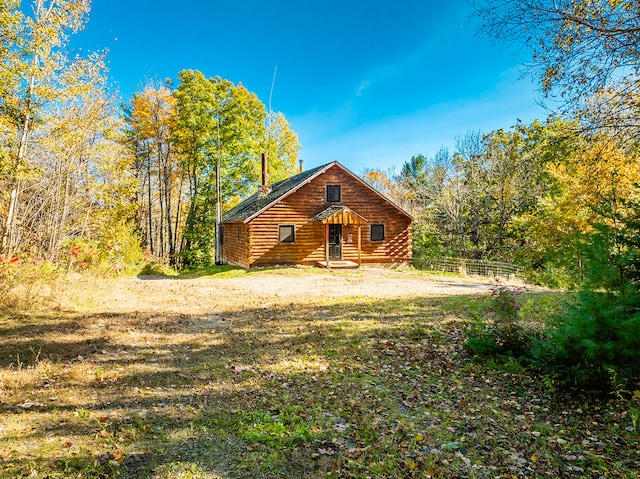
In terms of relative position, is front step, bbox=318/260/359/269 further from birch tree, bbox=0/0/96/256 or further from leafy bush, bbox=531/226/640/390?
leafy bush, bbox=531/226/640/390

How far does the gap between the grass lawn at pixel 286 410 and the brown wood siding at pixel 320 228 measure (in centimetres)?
1301

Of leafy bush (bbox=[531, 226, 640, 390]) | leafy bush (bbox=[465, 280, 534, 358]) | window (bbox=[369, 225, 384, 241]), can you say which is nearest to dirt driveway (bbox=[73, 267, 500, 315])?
window (bbox=[369, 225, 384, 241])

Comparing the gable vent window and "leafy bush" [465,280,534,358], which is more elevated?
the gable vent window

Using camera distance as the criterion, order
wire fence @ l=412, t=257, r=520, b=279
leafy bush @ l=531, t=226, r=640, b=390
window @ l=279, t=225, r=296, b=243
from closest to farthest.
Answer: leafy bush @ l=531, t=226, r=640, b=390 → wire fence @ l=412, t=257, r=520, b=279 → window @ l=279, t=225, r=296, b=243

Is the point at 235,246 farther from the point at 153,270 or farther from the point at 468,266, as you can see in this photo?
the point at 468,266

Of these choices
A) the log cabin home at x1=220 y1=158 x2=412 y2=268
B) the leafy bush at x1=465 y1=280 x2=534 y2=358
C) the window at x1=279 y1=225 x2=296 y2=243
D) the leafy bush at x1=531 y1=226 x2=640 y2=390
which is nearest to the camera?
the leafy bush at x1=531 y1=226 x2=640 y2=390

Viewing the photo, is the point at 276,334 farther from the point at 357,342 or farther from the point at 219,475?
the point at 219,475

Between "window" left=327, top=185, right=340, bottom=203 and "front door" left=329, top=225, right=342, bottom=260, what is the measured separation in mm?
1577

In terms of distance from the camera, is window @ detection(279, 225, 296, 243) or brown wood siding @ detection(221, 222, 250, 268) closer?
window @ detection(279, 225, 296, 243)

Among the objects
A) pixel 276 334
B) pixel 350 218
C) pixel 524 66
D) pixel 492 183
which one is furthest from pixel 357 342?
pixel 492 183

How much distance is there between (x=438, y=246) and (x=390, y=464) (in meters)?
23.5

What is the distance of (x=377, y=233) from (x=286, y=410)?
736 inches

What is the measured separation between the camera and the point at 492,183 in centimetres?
2320

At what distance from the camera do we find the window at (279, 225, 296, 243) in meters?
20.7
